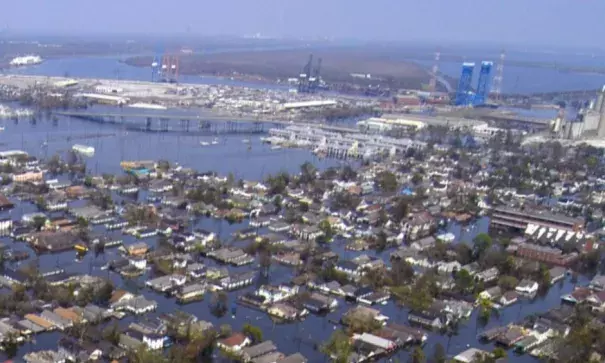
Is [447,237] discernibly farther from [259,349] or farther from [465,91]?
[465,91]

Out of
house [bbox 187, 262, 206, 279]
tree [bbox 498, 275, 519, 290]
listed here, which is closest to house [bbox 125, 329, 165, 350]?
house [bbox 187, 262, 206, 279]

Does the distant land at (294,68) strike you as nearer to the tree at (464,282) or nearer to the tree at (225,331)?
the tree at (464,282)

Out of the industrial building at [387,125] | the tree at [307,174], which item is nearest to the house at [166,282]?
the tree at [307,174]

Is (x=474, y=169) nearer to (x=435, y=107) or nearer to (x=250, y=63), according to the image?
(x=435, y=107)

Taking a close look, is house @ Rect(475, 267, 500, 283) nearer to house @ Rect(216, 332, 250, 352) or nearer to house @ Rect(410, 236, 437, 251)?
house @ Rect(410, 236, 437, 251)

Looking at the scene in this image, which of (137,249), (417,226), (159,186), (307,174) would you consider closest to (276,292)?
(137,249)

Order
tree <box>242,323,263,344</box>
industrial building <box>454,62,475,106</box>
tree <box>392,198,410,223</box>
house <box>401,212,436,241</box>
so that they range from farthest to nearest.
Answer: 1. industrial building <box>454,62,475,106</box>
2. tree <box>392,198,410,223</box>
3. house <box>401,212,436,241</box>
4. tree <box>242,323,263,344</box>
